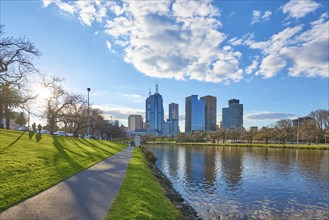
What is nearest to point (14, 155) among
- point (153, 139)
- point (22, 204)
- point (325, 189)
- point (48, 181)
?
point (48, 181)

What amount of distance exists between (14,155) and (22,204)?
9135 millimetres

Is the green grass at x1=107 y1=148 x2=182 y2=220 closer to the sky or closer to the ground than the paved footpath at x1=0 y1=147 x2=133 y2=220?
closer to the ground

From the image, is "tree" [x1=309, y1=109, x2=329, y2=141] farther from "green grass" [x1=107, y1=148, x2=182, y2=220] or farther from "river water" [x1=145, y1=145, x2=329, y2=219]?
"green grass" [x1=107, y1=148, x2=182, y2=220]

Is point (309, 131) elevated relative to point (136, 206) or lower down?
elevated

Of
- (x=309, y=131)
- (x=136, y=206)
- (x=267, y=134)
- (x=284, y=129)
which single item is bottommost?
(x=267, y=134)

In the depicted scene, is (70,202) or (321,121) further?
(321,121)

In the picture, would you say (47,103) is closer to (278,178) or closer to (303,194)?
(278,178)

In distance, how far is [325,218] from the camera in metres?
15.6

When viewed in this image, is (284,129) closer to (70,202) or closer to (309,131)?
(309,131)

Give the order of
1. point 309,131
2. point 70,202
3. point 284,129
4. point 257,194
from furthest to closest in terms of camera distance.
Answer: point 284,129 < point 309,131 < point 257,194 < point 70,202

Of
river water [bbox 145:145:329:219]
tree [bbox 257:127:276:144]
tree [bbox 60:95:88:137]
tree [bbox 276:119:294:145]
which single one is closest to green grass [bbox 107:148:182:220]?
river water [bbox 145:145:329:219]

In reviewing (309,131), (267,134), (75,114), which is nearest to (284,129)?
(267,134)

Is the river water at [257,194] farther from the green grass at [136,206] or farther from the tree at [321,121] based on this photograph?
the tree at [321,121]

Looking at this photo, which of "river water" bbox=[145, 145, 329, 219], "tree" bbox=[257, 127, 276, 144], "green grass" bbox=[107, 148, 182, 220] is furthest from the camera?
"tree" bbox=[257, 127, 276, 144]
